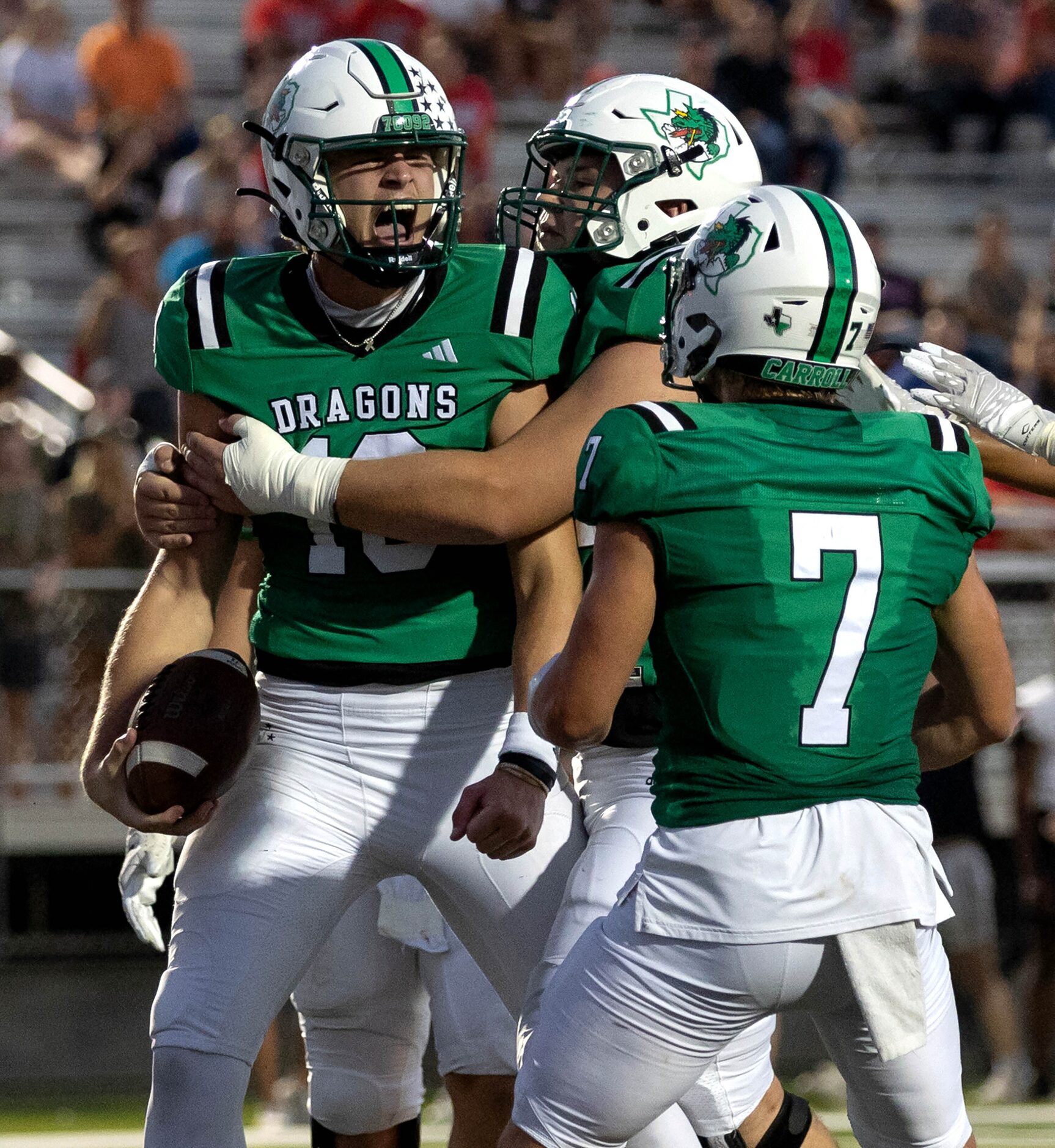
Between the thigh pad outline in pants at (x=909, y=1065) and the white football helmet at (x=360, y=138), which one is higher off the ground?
the white football helmet at (x=360, y=138)

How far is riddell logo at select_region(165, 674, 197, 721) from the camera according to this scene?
117 inches

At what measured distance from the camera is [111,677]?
3234mm

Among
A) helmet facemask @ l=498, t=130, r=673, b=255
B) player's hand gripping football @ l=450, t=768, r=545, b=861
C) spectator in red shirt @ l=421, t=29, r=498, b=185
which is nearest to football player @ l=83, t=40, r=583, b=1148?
player's hand gripping football @ l=450, t=768, r=545, b=861

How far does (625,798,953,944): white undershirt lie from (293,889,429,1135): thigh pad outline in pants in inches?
42.5

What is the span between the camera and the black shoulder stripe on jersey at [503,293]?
3.09m

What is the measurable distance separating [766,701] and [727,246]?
2.07ft

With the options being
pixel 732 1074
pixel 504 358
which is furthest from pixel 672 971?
pixel 504 358

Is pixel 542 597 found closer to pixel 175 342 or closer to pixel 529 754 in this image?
pixel 529 754

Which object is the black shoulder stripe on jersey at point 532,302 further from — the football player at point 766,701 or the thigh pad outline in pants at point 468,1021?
the thigh pad outline in pants at point 468,1021

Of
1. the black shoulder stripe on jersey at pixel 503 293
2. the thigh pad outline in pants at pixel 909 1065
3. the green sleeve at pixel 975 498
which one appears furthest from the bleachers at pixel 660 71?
the thigh pad outline in pants at pixel 909 1065

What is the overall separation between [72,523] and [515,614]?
443cm

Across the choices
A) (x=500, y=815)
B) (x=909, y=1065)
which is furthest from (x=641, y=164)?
(x=909, y=1065)

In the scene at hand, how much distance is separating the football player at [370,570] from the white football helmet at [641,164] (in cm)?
25

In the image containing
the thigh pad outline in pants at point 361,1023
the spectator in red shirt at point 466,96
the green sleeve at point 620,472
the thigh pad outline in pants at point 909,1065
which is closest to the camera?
the green sleeve at point 620,472
